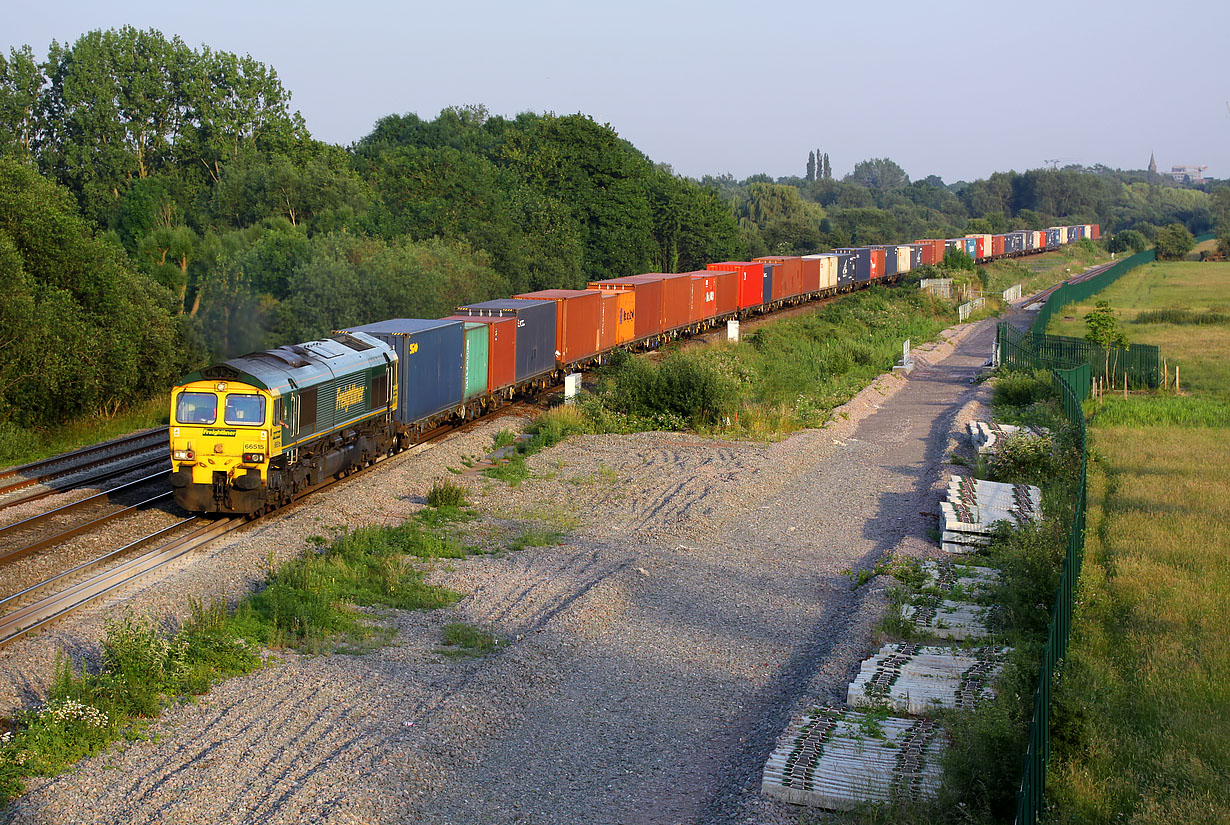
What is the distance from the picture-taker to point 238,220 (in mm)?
59250

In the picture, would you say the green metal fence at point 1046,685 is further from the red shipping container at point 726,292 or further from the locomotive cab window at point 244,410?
the red shipping container at point 726,292

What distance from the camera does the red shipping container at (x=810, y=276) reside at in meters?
62.0

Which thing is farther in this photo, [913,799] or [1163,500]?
[1163,500]

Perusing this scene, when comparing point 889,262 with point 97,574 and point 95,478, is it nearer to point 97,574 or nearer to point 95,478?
point 95,478

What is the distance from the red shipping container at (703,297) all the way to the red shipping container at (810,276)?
14317mm

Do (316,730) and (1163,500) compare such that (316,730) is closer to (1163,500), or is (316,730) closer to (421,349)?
(421,349)

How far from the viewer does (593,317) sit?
35.5 m

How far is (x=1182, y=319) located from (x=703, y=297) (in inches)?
1285

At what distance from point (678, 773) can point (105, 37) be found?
7635cm

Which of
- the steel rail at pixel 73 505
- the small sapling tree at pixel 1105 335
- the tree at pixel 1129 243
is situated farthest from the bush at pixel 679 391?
the tree at pixel 1129 243

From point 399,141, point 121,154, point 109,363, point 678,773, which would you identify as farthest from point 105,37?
point 678,773

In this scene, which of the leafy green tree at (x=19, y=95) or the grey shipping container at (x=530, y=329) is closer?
the grey shipping container at (x=530, y=329)

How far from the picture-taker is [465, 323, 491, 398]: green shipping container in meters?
26.8

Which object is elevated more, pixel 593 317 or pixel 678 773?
pixel 593 317
